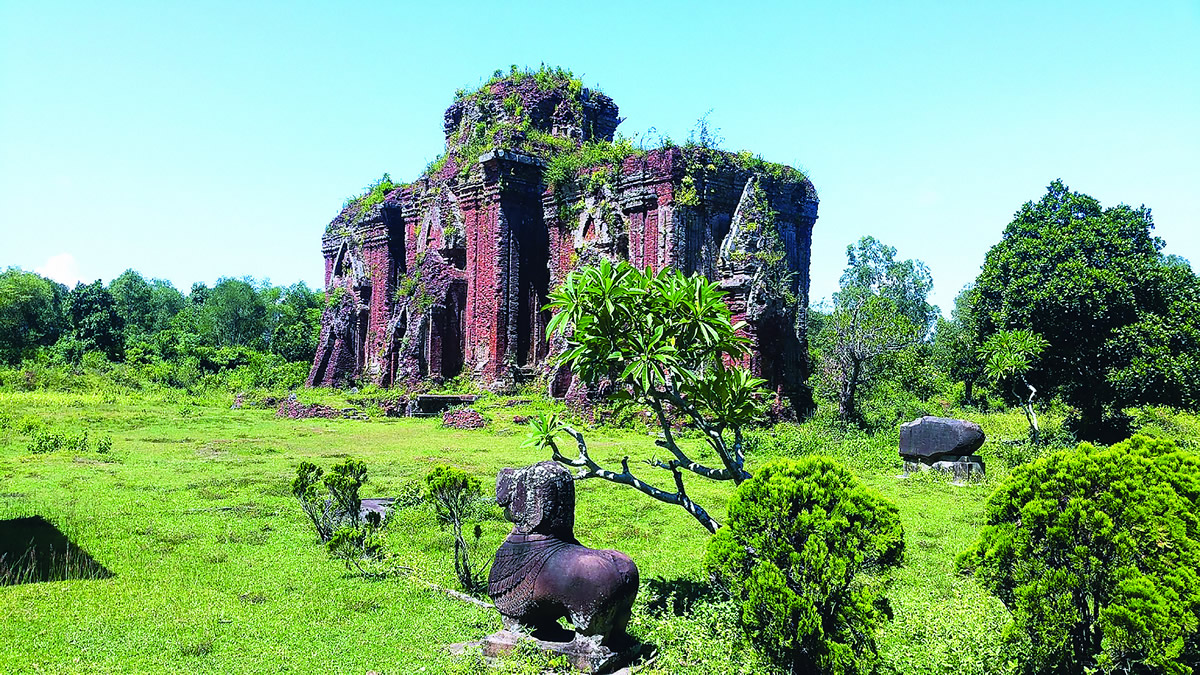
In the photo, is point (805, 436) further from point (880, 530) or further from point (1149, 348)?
point (880, 530)

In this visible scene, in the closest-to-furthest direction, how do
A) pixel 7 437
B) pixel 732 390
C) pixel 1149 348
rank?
1. pixel 732 390
2. pixel 1149 348
3. pixel 7 437

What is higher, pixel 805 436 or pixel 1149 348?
pixel 1149 348

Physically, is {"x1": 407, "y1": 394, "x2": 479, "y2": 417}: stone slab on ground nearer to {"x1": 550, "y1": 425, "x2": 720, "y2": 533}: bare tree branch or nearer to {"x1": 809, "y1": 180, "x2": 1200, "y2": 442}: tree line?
{"x1": 809, "y1": 180, "x2": 1200, "y2": 442}: tree line

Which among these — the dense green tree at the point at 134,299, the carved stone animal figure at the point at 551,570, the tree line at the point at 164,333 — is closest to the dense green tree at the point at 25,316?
the tree line at the point at 164,333

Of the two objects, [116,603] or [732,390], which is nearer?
[116,603]

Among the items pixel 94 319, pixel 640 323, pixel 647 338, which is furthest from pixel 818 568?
pixel 94 319

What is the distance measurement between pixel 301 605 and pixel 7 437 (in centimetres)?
1764

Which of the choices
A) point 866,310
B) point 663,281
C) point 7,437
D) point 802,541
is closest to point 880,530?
point 802,541

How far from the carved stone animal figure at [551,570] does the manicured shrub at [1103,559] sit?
2391mm

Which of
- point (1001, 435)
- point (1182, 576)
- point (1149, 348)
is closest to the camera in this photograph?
point (1182, 576)

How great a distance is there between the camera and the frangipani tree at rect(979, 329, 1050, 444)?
19.8 m

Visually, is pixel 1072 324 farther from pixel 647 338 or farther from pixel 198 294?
pixel 198 294

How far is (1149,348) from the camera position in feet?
60.9

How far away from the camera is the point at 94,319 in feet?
171
